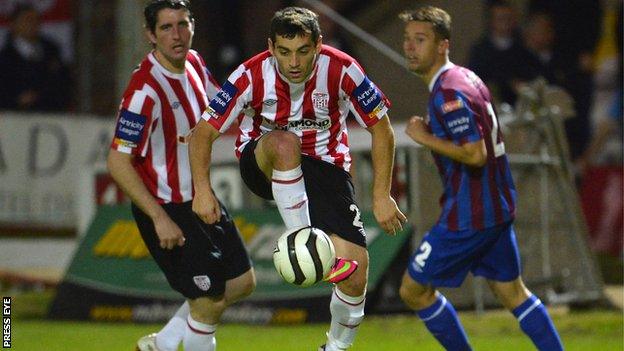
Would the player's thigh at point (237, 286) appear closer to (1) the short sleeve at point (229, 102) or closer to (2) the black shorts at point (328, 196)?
(2) the black shorts at point (328, 196)

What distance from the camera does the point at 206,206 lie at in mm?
7621

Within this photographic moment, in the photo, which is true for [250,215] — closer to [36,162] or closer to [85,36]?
[36,162]

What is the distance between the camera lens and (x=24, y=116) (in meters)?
15.5

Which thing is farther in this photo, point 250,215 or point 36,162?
point 36,162

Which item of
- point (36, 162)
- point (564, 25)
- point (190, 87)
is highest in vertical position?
point (190, 87)

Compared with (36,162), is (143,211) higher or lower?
higher

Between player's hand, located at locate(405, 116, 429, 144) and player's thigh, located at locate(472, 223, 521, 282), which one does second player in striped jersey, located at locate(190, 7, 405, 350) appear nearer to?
player's hand, located at locate(405, 116, 429, 144)

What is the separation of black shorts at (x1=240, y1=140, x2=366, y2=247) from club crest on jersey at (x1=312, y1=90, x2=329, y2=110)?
306 millimetres

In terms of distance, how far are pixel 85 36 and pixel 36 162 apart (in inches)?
76.5

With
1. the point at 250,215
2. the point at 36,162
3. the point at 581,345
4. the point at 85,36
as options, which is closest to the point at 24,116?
the point at 36,162

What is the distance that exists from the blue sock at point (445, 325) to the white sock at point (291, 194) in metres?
1.15

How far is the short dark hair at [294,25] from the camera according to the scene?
7438mm

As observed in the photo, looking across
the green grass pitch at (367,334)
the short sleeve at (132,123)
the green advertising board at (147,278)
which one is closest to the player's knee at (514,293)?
the green grass pitch at (367,334)

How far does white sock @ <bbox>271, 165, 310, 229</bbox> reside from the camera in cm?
771
